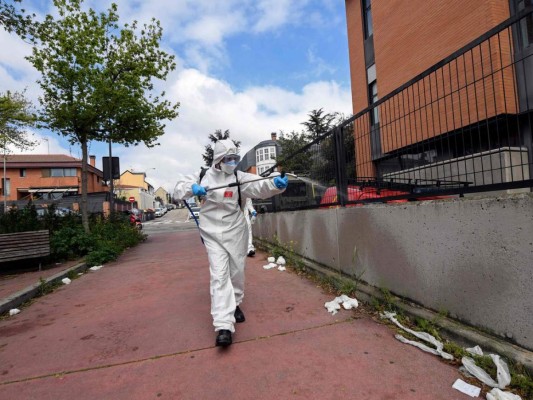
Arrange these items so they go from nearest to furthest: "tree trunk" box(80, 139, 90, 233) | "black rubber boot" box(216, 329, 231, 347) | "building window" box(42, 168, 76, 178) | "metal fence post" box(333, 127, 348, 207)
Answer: "black rubber boot" box(216, 329, 231, 347) < "metal fence post" box(333, 127, 348, 207) < "tree trunk" box(80, 139, 90, 233) < "building window" box(42, 168, 76, 178)

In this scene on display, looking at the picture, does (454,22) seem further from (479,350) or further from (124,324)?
(124,324)

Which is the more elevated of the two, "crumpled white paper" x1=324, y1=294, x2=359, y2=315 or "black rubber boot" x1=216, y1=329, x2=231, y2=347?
"black rubber boot" x1=216, y1=329, x2=231, y2=347

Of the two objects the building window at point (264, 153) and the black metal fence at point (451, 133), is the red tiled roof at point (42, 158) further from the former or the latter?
the black metal fence at point (451, 133)

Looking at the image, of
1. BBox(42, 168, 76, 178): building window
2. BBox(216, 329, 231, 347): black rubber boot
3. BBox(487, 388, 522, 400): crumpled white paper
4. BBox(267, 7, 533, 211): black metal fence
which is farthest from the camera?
BBox(42, 168, 76, 178): building window

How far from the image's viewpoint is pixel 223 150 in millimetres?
3357

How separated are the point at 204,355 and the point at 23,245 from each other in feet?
19.3

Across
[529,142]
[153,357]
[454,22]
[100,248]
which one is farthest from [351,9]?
[153,357]

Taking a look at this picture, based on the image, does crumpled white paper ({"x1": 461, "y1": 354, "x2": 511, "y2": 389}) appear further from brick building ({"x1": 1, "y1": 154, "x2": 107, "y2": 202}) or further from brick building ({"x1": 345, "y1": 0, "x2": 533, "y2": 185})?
brick building ({"x1": 1, "y1": 154, "x2": 107, "y2": 202})

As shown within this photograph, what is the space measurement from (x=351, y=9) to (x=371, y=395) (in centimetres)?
1693

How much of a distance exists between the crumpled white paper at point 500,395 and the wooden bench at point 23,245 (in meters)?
7.68

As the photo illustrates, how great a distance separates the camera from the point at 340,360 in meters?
2.54

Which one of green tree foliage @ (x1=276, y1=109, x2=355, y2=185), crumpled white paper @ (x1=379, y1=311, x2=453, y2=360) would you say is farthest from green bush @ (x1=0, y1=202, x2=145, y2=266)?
crumpled white paper @ (x1=379, y1=311, x2=453, y2=360)

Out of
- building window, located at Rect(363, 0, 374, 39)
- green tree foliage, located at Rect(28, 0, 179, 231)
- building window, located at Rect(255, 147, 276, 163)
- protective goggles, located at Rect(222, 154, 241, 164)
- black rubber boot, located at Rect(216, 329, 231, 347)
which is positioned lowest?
black rubber boot, located at Rect(216, 329, 231, 347)

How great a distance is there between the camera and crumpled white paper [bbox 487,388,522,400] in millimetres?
1920
